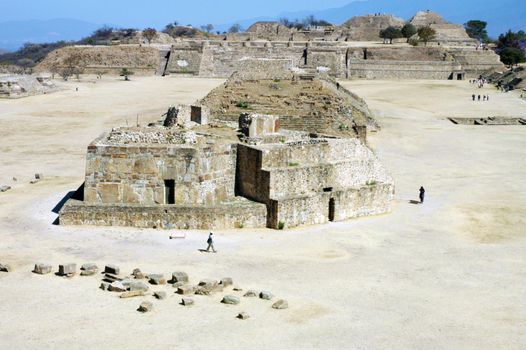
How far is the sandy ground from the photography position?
45.9 feet

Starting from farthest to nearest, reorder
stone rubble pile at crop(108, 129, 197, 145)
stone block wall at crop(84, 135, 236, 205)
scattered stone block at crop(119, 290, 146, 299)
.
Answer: stone rubble pile at crop(108, 129, 197, 145)
stone block wall at crop(84, 135, 236, 205)
scattered stone block at crop(119, 290, 146, 299)

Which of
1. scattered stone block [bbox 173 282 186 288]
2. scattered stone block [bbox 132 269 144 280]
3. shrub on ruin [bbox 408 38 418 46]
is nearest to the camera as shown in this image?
scattered stone block [bbox 173 282 186 288]

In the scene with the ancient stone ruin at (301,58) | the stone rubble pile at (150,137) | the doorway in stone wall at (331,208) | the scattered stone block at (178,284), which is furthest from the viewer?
the ancient stone ruin at (301,58)

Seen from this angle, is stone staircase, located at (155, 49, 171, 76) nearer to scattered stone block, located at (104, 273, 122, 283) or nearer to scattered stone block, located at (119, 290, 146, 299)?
scattered stone block, located at (104, 273, 122, 283)

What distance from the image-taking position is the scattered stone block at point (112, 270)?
17.0 metres

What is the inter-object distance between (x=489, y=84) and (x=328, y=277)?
65.7 m

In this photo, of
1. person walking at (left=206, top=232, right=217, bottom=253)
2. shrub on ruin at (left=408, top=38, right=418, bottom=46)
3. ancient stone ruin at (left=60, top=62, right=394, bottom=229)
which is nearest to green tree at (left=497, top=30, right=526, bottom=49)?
shrub on ruin at (left=408, top=38, right=418, bottom=46)

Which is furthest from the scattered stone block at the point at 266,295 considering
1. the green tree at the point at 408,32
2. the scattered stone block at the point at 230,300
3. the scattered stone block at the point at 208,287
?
the green tree at the point at 408,32

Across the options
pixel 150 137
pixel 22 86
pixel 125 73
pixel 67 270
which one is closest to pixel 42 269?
pixel 67 270

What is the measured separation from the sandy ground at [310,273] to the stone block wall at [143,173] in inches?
55.7

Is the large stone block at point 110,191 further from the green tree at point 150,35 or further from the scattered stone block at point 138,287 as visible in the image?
the green tree at point 150,35

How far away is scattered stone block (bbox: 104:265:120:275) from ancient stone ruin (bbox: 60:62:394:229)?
4018 millimetres

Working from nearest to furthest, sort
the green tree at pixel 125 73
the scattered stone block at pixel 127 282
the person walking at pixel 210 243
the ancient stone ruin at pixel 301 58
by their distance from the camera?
the scattered stone block at pixel 127 282, the person walking at pixel 210 243, the green tree at pixel 125 73, the ancient stone ruin at pixel 301 58

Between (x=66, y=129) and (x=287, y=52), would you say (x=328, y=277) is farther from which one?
(x=287, y=52)
